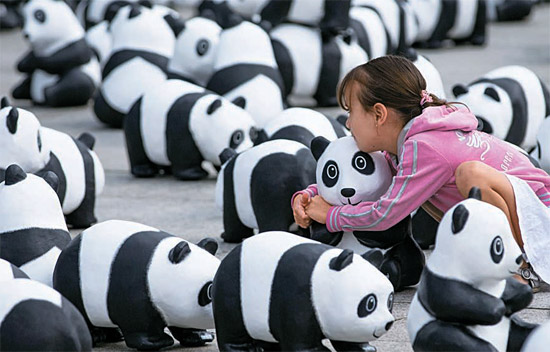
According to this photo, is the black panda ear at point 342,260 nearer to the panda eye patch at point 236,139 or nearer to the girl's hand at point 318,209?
the girl's hand at point 318,209

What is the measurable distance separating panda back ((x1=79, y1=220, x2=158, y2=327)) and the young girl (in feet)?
2.60

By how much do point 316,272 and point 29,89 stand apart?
5.62m

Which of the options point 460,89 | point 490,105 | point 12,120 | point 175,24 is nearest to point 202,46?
point 175,24

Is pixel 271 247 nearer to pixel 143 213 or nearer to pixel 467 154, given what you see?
pixel 467 154

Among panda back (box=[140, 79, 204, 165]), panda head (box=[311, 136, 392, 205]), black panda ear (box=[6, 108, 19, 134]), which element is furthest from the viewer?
panda back (box=[140, 79, 204, 165])

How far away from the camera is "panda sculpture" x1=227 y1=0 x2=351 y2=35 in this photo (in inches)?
276

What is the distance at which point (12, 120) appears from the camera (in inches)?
175

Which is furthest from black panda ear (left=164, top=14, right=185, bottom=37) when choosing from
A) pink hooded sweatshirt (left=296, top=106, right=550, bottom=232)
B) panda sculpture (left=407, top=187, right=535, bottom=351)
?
panda sculpture (left=407, top=187, right=535, bottom=351)

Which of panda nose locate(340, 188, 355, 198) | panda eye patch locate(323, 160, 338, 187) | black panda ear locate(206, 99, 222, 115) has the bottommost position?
black panda ear locate(206, 99, 222, 115)

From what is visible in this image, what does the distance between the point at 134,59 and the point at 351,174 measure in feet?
11.6

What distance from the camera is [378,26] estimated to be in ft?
25.7

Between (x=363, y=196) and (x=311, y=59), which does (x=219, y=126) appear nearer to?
(x=311, y=59)

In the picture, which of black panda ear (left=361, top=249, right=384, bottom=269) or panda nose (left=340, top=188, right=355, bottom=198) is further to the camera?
panda nose (left=340, top=188, right=355, bottom=198)

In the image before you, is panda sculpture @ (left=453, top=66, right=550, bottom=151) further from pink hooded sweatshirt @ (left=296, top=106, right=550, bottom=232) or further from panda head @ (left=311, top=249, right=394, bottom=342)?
panda head @ (left=311, top=249, right=394, bottom=342)
